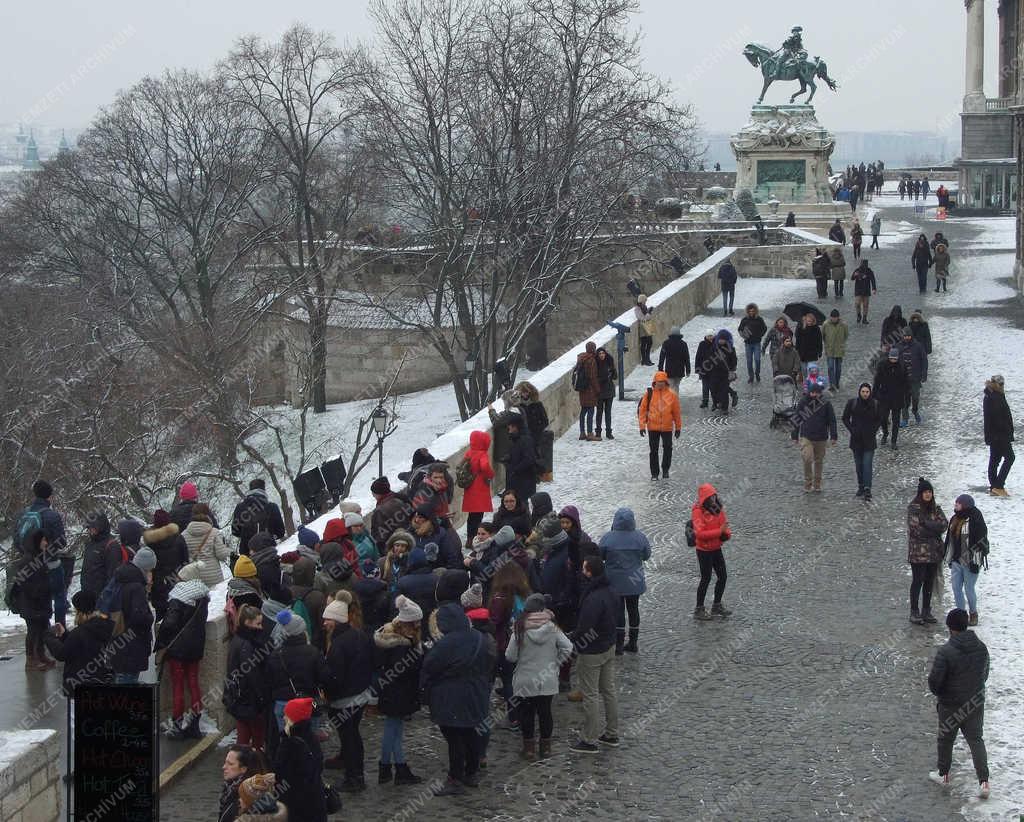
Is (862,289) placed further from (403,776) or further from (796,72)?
(796,72)

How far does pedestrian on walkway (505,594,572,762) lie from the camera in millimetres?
9625

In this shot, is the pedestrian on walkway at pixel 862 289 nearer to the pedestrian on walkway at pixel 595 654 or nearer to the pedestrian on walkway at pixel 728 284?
the pedestrian on walkway at pixel 728 284

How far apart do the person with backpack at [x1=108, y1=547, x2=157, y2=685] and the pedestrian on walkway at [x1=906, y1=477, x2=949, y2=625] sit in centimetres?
594

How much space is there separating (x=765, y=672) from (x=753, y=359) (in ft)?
38.4

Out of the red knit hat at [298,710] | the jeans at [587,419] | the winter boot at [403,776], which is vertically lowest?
the winter boot at [403,776]

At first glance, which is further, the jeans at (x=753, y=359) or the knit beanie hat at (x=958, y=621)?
the jeans at (x=753, y=359)

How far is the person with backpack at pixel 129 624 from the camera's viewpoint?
32.3 feet

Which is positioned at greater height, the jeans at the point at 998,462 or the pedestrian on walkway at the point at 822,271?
the pedestrian on walkway at the point at 822,271

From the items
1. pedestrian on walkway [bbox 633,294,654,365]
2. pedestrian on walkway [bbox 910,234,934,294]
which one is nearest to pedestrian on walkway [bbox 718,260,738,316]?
pedestrian on walkway [bbox 910,234,934,294]

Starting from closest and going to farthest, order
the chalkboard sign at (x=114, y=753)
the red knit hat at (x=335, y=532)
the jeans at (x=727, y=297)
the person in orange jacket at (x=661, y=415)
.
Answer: the chalkboard sign at (x=114, y=753) → the red knit hat at (x=335, y=532) → the person in orange jacket at (x=661, y=415) → the jeans at (x=727, y=297)

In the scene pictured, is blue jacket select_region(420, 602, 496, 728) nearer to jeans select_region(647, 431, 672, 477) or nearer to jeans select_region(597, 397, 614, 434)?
jeans select_region(647, 431, 672, 477)

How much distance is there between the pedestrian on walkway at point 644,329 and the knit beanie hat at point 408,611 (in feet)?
50.3

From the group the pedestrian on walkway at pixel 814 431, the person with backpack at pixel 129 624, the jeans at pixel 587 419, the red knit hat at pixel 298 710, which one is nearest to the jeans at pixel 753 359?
the jeans at pixel 587 419

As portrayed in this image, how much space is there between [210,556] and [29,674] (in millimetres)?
1804
